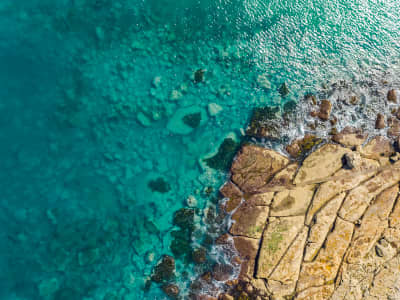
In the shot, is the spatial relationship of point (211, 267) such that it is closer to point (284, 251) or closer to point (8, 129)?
point (284, 251)

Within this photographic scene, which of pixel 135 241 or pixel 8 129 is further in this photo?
pixel 135 241

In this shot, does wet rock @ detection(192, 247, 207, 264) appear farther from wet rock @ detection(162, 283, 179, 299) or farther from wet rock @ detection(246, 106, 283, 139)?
wet rock @ detection(246, 106, 283, 139)

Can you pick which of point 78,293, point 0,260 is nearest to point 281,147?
point 78,293

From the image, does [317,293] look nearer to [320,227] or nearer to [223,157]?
[320,227]

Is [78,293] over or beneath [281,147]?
beneath

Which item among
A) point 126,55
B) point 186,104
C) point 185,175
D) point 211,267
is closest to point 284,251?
point 211,267

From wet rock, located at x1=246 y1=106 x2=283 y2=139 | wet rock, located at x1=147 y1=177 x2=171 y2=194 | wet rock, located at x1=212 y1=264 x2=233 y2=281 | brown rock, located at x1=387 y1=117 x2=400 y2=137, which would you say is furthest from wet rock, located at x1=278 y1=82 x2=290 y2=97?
wet rock, located at x1=212 y1=264 x2=233 y2=281

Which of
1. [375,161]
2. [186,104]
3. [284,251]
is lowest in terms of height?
[284,251]
